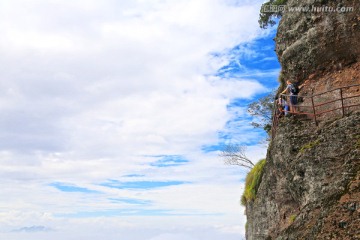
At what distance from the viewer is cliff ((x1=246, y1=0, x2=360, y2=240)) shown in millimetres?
13039

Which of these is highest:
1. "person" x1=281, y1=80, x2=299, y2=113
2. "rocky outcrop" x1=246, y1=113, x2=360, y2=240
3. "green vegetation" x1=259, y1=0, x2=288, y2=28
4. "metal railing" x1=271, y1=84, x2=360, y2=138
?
"green vegetation" x1=259, y1=0, x2=288, y2=28

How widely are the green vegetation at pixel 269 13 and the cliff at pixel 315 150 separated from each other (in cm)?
751

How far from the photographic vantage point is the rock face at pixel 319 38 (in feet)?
64.2

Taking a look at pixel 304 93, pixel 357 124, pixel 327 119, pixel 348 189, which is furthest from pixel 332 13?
pixel 348 189

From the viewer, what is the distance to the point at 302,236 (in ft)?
43.7

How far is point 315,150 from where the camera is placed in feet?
51.6

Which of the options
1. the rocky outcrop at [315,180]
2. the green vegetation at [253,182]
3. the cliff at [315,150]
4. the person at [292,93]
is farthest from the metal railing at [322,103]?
the green vegetation at [253,182]

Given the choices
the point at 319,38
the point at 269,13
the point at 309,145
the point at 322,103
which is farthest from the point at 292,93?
the point at 269,13

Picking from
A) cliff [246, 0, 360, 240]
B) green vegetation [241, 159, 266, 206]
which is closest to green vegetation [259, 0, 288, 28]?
cliff [246, 0, 360, 240]

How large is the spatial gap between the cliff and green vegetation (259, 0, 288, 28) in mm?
7514

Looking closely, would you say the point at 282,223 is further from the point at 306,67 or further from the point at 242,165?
the point at 242,165

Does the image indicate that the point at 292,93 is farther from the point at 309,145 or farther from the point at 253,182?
the point at 253,182

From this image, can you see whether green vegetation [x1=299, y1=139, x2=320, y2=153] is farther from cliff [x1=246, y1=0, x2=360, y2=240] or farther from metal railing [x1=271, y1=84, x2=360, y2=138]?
metal railing [x1=271, y1=84, x2=360, y2=138]

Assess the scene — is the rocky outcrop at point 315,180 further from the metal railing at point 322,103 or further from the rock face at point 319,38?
the rock face at point 319,38
